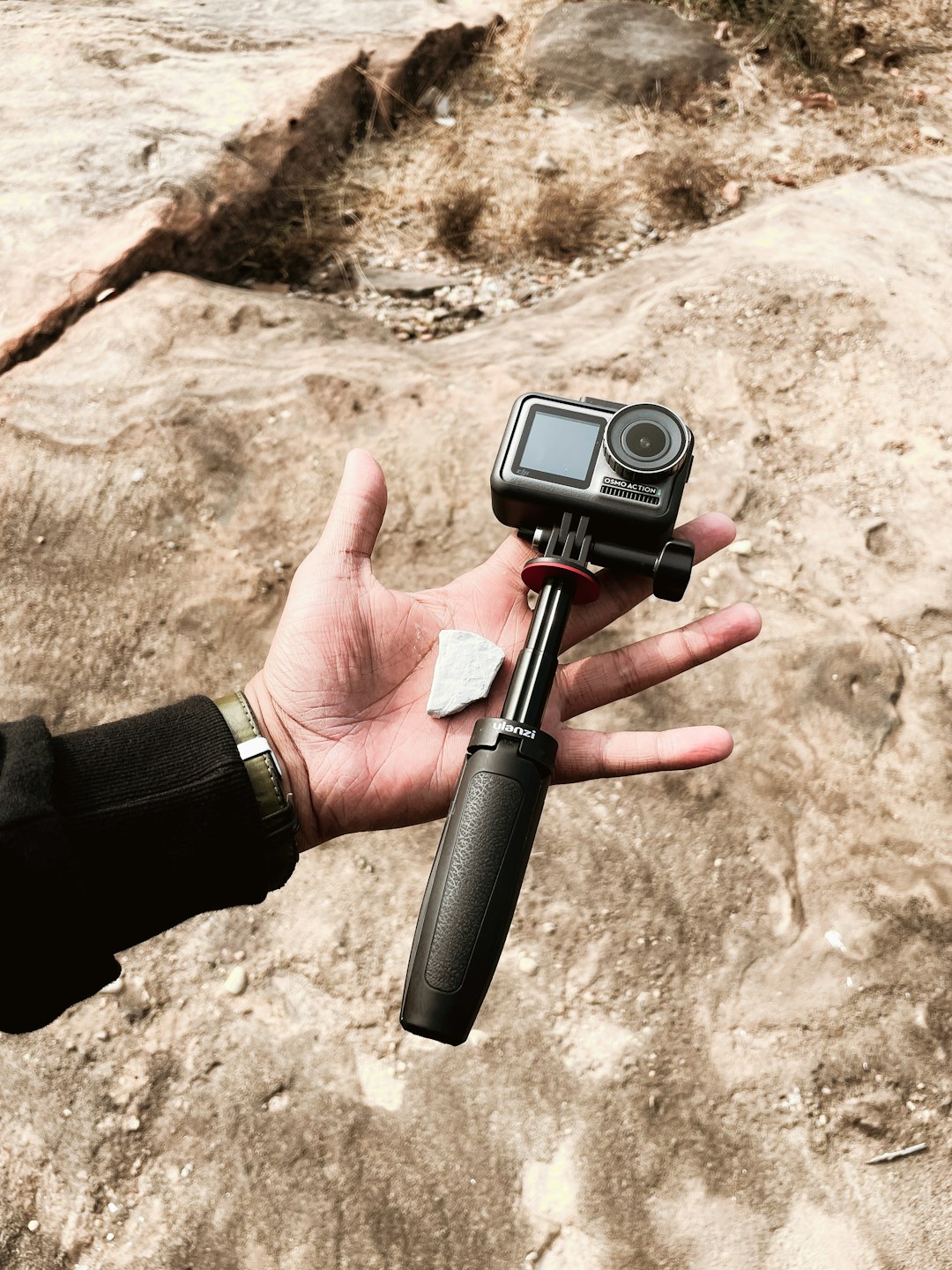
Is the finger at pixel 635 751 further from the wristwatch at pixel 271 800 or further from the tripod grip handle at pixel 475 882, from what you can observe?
the wristwatch at pixel 271 800

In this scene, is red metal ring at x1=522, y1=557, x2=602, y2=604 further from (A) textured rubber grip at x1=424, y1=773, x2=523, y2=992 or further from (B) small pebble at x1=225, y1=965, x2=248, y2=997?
(B) small pebble at x1=225, y1=965, x2=248, y2=997

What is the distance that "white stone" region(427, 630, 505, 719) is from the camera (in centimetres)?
198

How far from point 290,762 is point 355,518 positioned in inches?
21.1

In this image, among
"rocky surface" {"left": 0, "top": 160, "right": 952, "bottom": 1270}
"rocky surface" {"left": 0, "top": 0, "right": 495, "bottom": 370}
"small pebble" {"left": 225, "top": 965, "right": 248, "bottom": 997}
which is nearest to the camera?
"rocky surface" {"left": 0, "top": 160, "right": 952, "bottom": 1270}

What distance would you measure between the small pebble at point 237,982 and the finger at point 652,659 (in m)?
0.97

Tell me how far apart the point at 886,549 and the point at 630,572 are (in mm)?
1164

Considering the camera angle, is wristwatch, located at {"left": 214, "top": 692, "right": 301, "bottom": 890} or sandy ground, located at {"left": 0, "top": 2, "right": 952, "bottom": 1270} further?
sandy ground, located at {"left": 0, "top": 2, "right": 952, "bottom": 1270}

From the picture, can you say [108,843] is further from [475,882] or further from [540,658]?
[540,658]

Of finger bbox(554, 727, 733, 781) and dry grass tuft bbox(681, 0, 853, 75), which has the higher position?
dry grass tuft bbox(681, 0, 853, 75)

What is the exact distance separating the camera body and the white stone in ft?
0.90

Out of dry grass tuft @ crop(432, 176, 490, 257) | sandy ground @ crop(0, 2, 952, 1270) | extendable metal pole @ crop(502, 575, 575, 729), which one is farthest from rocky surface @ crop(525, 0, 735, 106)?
extendable metal pole @ crop(502, 575, 575, 729)

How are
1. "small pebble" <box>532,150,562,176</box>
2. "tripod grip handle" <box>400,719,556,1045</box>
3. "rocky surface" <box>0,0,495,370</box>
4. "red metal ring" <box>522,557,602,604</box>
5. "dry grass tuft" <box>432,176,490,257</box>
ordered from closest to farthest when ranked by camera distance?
"tripod grip handle" <box>400,719,556,1045</box>
"red metal ring" <box>522,557,602,604</box>
"rocky surface" <box>0,0,495,370</box>
"dry grass tuft" <box>432,176,490,257</box>
"small pebble" <box>532,150,562,176</box>

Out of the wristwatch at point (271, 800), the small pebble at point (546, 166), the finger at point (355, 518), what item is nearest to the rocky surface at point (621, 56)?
the small pebble at point (546, 166)

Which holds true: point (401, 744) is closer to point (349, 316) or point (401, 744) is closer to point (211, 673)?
point (211, 673)
